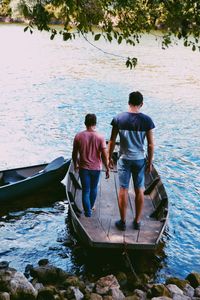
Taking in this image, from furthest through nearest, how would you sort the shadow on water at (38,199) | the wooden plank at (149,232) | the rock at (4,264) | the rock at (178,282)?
the shadow on water at (38,199) < the rock at (4,264) < the wooden plank at (149,232) < the rock at (178,282)

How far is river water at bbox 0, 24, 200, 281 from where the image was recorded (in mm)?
9461

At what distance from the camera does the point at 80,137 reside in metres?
8.14

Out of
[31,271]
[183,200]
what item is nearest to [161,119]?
[183,200]

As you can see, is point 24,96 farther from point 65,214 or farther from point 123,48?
point 123,48

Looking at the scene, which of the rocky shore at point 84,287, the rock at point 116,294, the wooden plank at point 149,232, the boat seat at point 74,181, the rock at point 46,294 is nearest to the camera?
the rock at point 46,294

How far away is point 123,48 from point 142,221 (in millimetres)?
36770

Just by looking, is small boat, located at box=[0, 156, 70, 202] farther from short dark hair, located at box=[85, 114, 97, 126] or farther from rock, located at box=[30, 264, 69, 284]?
short dark hair, located at box=[85, 114, 97, 126]

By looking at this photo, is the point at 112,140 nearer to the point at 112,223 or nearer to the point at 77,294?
the point at 112,223

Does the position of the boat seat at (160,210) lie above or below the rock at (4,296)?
above

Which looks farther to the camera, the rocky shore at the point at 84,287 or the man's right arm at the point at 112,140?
the man's right arm at the point at 112,140

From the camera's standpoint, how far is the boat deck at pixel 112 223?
7804 mm

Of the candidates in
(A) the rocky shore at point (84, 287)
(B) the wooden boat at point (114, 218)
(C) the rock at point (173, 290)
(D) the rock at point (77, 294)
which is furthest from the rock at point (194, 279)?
(D) the rock at point (77, 294)

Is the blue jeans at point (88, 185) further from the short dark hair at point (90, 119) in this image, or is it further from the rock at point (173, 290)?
the rock at point (173, 290)

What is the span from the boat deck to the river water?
0.61 meters
